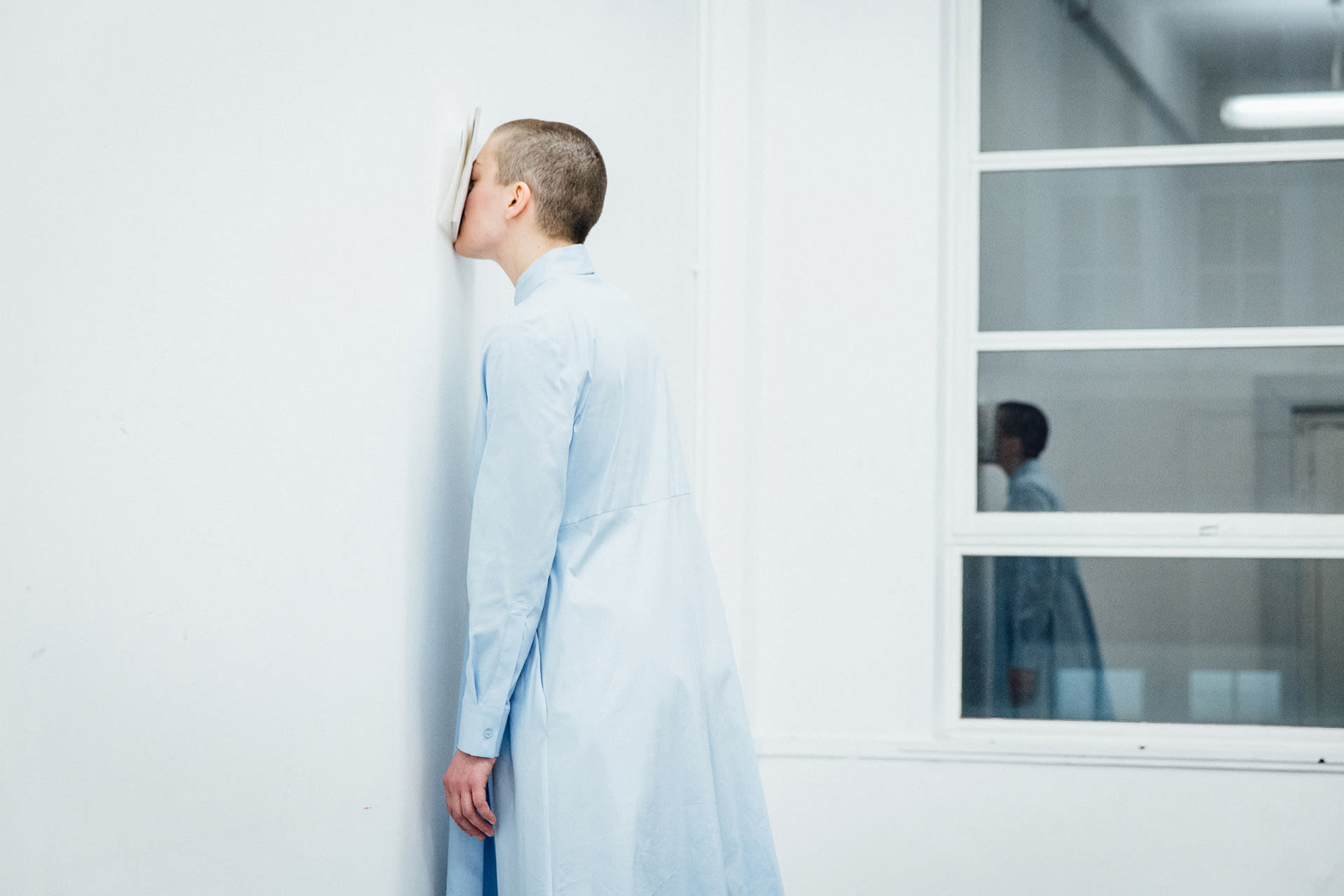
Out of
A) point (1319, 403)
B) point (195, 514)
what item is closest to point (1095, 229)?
point (1319, 403)

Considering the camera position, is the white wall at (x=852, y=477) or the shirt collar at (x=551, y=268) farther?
the white wall at (x=852, y=477)

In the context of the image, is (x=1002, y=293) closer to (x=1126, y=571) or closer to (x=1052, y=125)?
(x=1052, y=125)

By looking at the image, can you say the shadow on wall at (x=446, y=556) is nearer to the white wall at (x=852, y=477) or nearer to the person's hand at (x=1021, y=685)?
the white wall at (x=852, y=477)

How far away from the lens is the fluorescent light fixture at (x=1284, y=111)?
1.93 metres

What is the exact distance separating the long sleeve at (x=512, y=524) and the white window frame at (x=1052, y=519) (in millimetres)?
1109

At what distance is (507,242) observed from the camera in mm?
1196

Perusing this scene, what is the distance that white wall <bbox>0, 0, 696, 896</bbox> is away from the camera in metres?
0.59

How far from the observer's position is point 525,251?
3.93 feet

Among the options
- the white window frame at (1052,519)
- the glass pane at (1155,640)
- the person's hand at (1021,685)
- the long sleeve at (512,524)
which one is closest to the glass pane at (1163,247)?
the white window frame at (1052,519)

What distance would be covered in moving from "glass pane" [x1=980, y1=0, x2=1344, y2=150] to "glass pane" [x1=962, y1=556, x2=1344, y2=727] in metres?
0.88

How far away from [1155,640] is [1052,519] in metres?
0.31

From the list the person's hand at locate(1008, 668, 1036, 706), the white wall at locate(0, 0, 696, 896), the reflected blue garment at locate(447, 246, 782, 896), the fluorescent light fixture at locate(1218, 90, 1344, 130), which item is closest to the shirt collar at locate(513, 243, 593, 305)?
the reflected blue garment at locate(447, 246, 782, 896)

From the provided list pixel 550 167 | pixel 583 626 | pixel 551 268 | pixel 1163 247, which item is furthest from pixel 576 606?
pixel 1163 247

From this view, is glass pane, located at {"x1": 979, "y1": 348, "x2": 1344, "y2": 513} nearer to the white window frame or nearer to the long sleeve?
the white window frame
